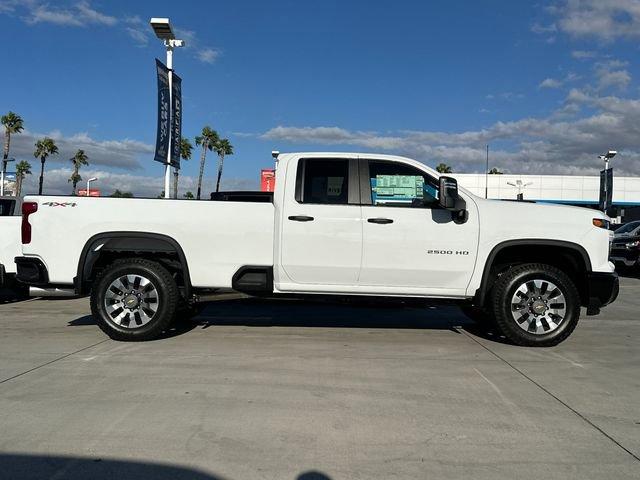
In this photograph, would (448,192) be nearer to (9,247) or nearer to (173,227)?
(173,227)

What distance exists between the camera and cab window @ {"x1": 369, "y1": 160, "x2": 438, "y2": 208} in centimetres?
662

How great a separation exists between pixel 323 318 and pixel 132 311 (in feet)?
9.93

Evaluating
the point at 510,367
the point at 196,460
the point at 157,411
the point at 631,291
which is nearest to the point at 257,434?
the point at 196,460

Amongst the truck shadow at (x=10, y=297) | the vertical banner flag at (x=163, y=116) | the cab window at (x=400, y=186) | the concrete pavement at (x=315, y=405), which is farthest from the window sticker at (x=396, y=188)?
the vertical banner flag at (x=163, y=116)

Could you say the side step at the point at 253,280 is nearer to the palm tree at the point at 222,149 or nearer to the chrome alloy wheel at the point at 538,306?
the chrome alloy wheel at the point at 538,306

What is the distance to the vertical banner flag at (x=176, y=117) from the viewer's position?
14.0 m

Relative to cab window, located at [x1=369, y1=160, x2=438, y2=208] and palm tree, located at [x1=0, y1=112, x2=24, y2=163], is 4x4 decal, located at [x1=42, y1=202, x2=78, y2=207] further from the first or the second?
palm tree, located at [x1=0, y1=112, x2=24, y2=163]

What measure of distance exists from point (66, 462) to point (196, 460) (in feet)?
2.66

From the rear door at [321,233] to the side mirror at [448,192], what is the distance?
3.16ft

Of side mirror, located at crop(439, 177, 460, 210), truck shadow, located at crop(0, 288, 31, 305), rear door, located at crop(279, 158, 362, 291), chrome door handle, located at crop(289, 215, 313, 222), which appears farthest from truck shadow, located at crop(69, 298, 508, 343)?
truck shadow, located at crop(0, 288, 31, 305)

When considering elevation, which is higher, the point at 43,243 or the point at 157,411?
the point at 43,243

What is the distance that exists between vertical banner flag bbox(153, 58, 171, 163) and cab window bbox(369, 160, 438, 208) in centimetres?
814

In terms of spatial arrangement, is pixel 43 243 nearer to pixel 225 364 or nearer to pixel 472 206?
pixel 225 364

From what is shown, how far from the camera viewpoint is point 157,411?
4.44 meters
